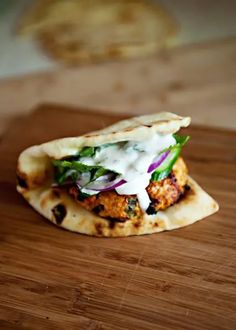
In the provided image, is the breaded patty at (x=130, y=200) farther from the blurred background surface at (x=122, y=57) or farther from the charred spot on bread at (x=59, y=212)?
the blurred background surface at (x=122, y=57)

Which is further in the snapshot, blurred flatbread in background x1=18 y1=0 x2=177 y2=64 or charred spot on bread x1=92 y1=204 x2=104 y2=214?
blurred flatbread in background x1=18 y1=0 x2=177 y2=64

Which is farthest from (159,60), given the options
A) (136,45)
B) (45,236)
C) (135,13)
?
(45,236)

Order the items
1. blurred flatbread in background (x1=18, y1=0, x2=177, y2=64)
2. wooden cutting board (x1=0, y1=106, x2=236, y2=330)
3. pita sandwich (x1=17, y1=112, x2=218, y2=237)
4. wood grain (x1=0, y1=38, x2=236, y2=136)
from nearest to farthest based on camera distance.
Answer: wooden cutting board (x1=0, y1=106, x2=236, y2=330), pita sandwich (x1=17, y1=112, x2=218, y2=237), wood grain (x1=0, y1=38, x2=236, y2=136), blurred flatbread in background (x1=18, y1=0, x2=177, y2=64)

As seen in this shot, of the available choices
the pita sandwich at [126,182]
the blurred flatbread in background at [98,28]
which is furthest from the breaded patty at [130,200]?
the blurred flatbread in background at [98,28]

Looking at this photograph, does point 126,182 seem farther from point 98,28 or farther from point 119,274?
point 98,28

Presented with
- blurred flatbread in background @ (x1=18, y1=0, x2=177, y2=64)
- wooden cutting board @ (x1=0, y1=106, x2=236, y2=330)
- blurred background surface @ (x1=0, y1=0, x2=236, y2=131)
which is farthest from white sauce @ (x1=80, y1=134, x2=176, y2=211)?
blurred flatbread in background @ (x1=18, y1=0, x2=177, y2=64)

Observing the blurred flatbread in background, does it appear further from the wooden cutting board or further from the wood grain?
the wooden cutting board
